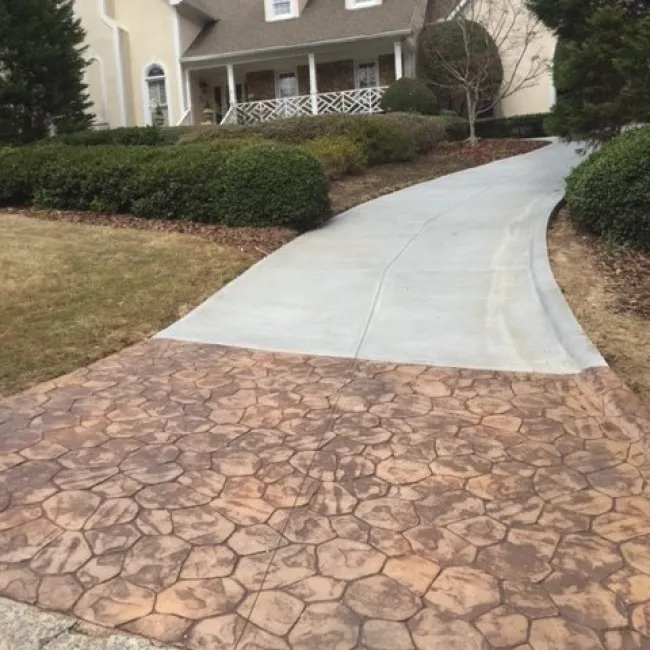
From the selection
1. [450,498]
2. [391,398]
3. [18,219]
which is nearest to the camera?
[450,498]

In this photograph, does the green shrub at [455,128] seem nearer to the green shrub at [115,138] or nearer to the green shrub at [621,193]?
Result: the green shrub at [115,138]

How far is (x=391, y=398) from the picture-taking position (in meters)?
5.00

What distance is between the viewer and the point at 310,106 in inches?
990

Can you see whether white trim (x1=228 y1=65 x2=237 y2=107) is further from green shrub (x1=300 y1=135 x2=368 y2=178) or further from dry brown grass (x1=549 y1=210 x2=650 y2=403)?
dry brown grass (x1=549 y1=210 x2=650 y2=403)

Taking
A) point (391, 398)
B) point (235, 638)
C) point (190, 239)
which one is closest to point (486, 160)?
point (190, 239)

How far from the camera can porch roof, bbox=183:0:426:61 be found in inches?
950

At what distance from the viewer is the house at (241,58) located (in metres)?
25.0

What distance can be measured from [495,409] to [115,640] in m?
2.92

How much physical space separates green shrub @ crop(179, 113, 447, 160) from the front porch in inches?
272

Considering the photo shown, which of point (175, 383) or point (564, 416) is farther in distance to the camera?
point (175, 383)

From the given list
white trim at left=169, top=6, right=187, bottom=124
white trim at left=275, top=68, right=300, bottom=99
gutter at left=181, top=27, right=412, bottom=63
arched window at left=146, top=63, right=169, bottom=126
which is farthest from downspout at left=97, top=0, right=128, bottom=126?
white trim at left=275, top=68, right=300, bottom=99

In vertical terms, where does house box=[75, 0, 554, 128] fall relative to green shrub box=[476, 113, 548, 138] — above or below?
above

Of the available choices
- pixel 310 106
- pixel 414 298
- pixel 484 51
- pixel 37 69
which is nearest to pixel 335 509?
pixel 414 298

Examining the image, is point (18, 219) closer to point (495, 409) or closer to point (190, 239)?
point (190, 239)
